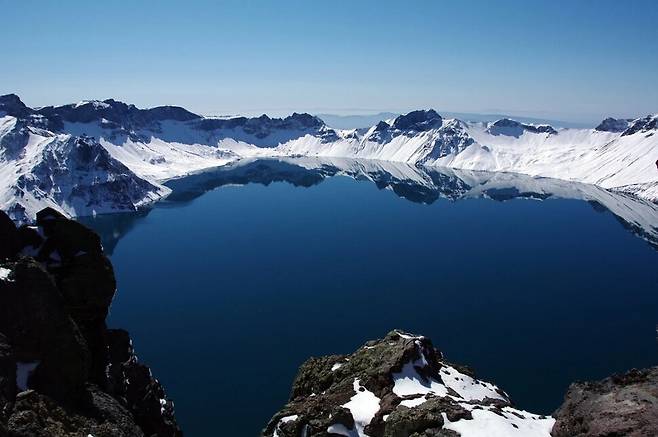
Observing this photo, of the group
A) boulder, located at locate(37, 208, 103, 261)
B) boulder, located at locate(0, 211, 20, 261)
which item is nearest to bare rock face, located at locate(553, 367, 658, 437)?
boulder, located at locate(37, 208, 103, 261)

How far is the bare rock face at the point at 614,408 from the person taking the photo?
26.6 metres

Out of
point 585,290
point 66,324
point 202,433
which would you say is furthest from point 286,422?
point 585,290

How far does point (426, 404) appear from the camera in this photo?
3375cm

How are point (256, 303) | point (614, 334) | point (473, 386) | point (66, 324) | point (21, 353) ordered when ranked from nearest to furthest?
1. point (21, 353)
2. point (66, 324)
3. point (473, 386)
4. point (614, 334)
5. point (256, 303)

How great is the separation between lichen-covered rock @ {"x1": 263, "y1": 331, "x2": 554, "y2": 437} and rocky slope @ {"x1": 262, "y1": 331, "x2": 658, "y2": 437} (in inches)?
2.7

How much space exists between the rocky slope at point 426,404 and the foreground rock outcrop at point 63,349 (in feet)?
46.8

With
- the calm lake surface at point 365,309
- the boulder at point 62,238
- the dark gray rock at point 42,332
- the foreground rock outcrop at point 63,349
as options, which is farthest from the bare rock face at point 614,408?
the calm lake surface at point 365,309

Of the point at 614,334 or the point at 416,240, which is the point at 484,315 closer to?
the point at 614,334

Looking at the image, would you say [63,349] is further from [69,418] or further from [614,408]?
[614,408]

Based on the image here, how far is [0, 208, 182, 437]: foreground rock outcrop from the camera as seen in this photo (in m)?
29.8

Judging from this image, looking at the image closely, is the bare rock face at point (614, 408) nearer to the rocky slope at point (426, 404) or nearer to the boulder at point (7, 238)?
the rocky slope at point (426, 404)

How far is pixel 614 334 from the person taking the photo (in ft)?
341

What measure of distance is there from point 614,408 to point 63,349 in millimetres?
35783

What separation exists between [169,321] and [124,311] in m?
15.1
